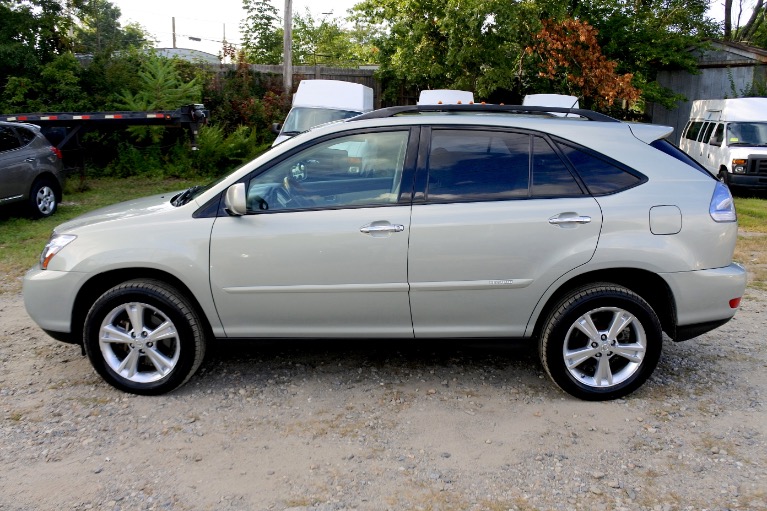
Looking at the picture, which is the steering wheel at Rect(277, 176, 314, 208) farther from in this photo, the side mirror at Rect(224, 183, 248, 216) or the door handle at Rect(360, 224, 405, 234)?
the door handle at Rect(360, 224, 405, 234)

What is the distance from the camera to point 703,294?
162 inches

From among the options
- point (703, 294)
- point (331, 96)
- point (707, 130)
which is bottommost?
point (703, 294)

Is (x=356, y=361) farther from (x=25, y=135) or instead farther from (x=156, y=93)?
(x=156, y=93)

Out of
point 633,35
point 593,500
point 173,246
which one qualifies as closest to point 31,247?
point 173,246

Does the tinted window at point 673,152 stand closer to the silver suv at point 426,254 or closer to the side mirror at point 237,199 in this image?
the silver suv at point 426,254

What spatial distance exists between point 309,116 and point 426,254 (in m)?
9.53

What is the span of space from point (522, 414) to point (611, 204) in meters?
1.40

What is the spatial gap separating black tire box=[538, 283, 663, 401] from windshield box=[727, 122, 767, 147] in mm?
12071

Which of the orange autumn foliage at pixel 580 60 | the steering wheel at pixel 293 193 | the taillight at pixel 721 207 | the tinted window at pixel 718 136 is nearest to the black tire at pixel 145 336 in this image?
the steering wheel at pixel 293 193

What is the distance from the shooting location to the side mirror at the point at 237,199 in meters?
4.04

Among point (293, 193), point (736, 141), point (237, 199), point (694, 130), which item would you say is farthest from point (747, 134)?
point (237, 199)

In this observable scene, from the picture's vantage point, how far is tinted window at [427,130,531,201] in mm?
4145

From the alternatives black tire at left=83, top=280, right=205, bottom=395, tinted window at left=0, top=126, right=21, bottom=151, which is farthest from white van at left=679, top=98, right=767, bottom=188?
tinted window at left=0, top=126, right=21, bottom=151

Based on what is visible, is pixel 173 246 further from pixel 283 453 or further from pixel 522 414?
pixel 522 414
